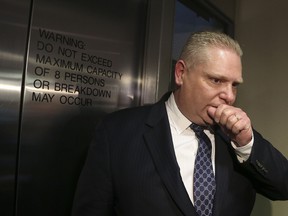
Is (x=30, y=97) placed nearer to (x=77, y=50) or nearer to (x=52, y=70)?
(x=52, y=70)

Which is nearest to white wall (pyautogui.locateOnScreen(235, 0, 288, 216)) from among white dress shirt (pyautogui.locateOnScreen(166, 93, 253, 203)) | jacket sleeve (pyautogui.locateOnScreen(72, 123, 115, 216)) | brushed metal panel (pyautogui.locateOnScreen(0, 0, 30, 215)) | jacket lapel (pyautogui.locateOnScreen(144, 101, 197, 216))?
white dress shirt (pyautogui.locateOnScreen(166, 93, 253, 203))

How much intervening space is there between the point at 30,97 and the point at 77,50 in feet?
1.04

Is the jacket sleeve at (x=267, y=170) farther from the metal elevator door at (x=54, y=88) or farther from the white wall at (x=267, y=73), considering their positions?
the white wall at (x=267, y=73)

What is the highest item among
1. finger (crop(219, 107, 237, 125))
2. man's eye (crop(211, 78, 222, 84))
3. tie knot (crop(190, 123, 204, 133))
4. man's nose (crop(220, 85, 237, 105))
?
man's eye (crop(211, 78, 222, 84))

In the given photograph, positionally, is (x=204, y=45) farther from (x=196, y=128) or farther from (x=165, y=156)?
(x=165, y=156)

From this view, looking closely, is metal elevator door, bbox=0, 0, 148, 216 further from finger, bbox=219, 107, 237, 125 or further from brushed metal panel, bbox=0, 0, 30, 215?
finger, bbox=219, 107, 237, 125

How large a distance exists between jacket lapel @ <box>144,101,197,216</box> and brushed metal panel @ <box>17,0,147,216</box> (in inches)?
14.4

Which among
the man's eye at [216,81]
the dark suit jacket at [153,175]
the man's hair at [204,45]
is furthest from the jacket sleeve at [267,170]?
the man's hair at [204,45]

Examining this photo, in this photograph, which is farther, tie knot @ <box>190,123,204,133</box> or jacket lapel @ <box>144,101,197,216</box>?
tie knot @ <box>190,123,204,133</box>

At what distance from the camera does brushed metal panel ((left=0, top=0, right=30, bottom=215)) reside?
113 centimetres

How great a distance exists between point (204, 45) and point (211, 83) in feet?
0.48

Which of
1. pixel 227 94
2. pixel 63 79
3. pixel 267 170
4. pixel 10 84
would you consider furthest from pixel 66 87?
pixel 267 170

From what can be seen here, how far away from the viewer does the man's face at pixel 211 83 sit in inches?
45.7

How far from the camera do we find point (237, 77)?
46.6 inches
